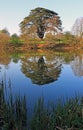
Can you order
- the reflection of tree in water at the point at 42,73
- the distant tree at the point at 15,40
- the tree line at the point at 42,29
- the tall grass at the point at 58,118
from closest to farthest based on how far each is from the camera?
the tall grass at the point at 58,118, the reflection of tree in water at the point at 42,73, the distant tree at the point at 15,40, the tree line at the point at 42,29

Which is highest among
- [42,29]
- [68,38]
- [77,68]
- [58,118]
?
[42,29]

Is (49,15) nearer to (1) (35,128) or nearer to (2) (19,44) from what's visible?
(2) (19,44)

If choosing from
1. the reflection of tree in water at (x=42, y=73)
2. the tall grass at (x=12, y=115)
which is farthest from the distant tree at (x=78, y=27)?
the tall grass at (x=12, y=115)

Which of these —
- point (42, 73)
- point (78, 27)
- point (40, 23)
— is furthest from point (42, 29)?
point (42, 73)

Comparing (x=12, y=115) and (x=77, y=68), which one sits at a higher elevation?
(x=77, y=68)

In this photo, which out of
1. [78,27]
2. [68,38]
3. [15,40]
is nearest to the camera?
[15,40]

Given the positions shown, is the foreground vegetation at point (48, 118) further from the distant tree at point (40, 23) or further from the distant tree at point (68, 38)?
the distant tree at point (40, 23)

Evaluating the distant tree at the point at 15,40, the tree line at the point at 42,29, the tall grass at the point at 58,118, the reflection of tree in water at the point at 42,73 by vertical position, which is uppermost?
the tree line at the point at 42,29

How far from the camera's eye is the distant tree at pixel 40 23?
52.7 metres

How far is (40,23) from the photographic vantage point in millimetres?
53000

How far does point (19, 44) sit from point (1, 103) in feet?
139

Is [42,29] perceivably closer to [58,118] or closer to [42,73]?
[42,73]

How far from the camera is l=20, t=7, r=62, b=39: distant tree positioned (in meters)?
52.7

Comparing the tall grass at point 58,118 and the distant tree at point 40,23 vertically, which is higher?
the distant tree at point 40,23
